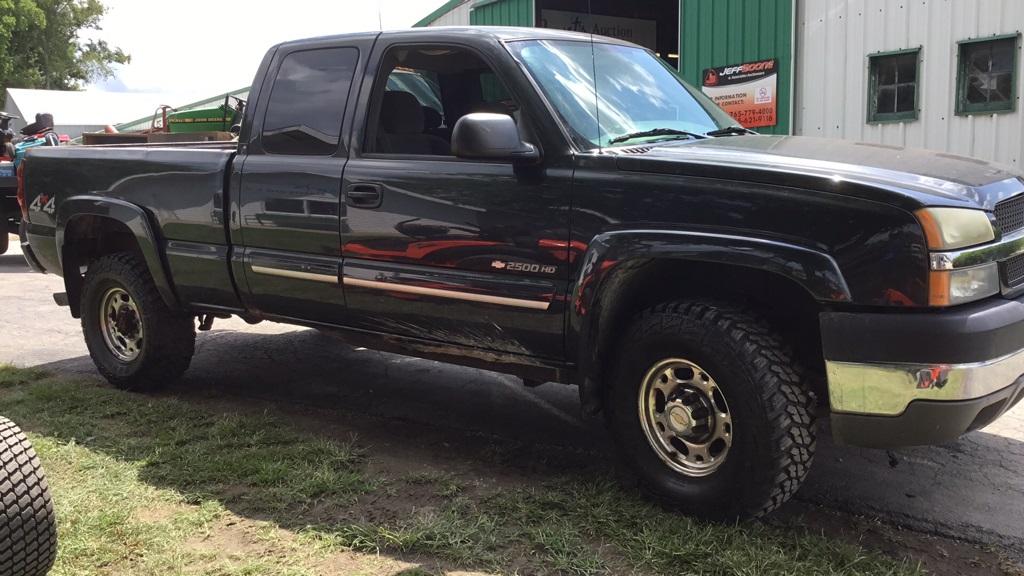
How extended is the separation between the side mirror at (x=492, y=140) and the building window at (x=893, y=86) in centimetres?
711

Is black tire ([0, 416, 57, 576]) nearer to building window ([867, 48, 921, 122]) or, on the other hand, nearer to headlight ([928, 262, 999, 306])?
headlight ([928, 262, 999, 306])

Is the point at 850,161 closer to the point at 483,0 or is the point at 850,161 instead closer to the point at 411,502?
the point at 411,502

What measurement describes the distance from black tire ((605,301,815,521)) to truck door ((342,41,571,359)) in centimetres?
44

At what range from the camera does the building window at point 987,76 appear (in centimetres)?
841

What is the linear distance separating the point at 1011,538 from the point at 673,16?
41.3ft

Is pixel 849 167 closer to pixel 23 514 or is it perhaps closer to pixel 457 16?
pixel 23 514

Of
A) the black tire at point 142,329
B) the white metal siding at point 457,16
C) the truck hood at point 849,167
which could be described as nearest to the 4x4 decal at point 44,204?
the black tire at point 142,329

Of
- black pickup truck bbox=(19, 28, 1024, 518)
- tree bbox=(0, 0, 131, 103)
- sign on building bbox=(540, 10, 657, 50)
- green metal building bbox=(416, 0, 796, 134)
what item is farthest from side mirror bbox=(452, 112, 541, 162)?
tree bbox=(0, 0, 131, 103)

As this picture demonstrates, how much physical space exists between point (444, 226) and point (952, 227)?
192 centimetres

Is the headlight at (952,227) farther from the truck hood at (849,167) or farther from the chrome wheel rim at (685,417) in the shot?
the chrome wheel rim at (685,417)

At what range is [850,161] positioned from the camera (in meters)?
3.16

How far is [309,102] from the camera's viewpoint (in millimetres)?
4367

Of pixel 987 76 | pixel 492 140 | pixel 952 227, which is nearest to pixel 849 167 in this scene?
pixel 952 227

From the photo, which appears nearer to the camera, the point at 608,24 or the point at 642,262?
the point at 642,262
